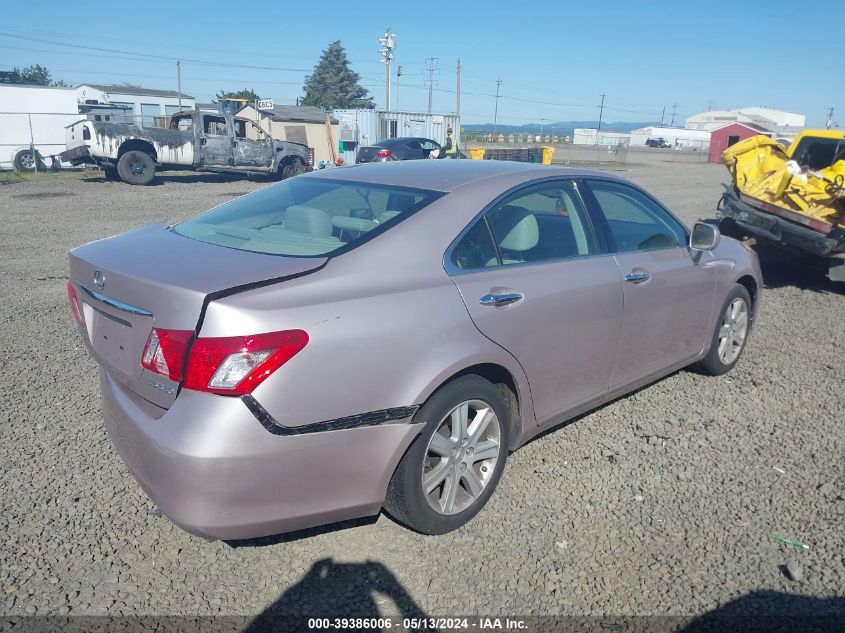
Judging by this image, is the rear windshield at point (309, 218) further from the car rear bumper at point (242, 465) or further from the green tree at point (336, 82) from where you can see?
the green tree at point (336, 82)

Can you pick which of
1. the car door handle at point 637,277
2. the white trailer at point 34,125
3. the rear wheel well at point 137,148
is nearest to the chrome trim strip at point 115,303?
the car door handle at point 637,277

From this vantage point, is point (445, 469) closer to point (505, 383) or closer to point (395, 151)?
point (505, 383)

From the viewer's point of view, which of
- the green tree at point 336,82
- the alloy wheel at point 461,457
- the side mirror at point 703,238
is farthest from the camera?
the green tree at point 336,82

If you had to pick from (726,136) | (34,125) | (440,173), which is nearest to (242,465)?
(440,173)

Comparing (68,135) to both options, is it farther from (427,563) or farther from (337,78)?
(337,78)

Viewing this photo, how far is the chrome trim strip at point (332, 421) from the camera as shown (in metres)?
2.36

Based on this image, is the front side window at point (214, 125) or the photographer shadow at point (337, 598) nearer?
the photographer shadow at point (337, 598)

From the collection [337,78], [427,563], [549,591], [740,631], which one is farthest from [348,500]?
[337,78]

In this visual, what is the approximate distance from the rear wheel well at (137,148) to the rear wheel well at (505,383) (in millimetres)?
18246

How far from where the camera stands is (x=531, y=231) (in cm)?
350

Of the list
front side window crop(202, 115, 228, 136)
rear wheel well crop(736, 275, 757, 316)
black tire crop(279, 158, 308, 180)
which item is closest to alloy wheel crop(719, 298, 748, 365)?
rear wheel well crop(736, 275, 757, 316)

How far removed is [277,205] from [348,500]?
1.66m

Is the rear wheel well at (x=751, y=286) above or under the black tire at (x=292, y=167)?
above

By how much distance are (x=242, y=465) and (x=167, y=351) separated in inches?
19.4
